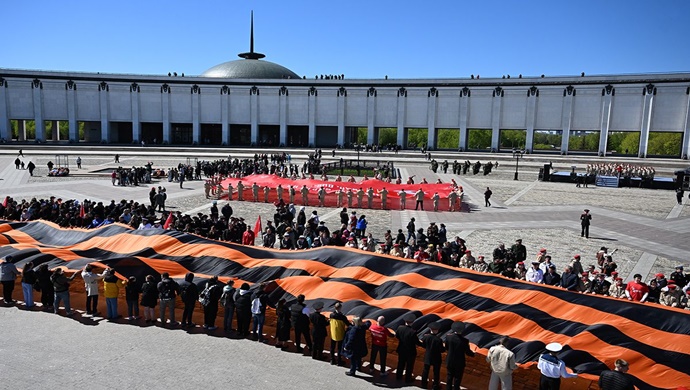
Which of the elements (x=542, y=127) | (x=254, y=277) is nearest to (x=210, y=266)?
(x=254, y=277)

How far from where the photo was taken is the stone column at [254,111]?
7675cm

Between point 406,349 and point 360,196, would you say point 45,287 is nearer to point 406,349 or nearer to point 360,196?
point 406,349

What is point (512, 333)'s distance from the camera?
9000mm

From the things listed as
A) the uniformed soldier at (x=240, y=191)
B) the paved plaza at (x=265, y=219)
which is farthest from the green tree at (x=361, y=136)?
the uniformed soldier at (x=240, y=191)

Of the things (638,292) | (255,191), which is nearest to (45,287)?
(638,292)

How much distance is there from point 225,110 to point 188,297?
228 feet

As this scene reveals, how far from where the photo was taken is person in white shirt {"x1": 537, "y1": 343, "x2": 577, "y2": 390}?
7.61 meters

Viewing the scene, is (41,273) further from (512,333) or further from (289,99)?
(289,99)

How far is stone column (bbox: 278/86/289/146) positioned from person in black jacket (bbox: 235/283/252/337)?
221ft

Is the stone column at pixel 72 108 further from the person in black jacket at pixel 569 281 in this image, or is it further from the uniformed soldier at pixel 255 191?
the person in black jacket at pixel 569 281

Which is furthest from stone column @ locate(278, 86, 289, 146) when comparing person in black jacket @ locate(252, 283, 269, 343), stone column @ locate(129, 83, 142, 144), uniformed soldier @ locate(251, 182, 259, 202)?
person in black jacket @ locate(252, 283, 269, 343)

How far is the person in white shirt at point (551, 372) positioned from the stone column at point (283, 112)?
7099cm

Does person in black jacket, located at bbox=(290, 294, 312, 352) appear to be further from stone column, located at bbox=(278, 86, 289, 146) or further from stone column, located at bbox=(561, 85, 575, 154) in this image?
stone column, located at bbox=(278, 86, 289, 146)

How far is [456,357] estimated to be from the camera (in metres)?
8.30
